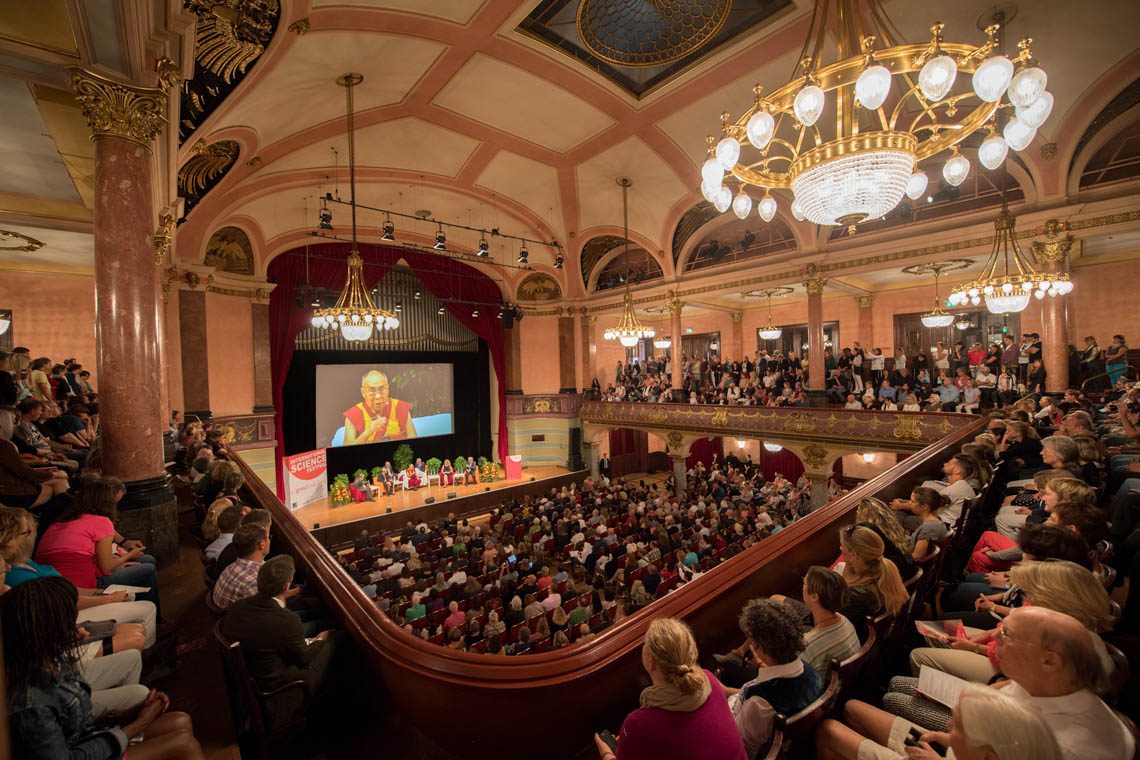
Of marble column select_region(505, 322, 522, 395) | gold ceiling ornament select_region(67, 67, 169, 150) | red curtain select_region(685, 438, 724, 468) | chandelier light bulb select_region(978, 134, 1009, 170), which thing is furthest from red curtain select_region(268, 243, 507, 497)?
chandelier light bulb select_region(978, 134, 1009, 170)

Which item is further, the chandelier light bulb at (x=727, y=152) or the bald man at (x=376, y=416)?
the bald man at (x=376, y=416)

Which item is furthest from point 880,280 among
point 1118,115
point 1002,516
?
point 1002,516

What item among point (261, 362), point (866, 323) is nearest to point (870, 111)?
point (261, 362)

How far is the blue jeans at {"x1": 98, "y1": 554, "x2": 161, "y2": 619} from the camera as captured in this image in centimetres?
305

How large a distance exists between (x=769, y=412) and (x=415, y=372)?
1048 cm

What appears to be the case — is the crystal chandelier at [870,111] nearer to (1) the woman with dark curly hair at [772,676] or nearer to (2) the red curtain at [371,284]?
(1) the woman with dark curly hair at [772,676]

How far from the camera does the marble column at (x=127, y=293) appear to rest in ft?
12.3

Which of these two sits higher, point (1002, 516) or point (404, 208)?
point (404, 208)

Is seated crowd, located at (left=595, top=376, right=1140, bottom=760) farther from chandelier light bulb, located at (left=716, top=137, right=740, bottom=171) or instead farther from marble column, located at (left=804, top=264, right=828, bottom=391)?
marble column, located at (left=804, top=264, right=828, bottom=391)

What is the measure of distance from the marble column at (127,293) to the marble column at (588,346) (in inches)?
532

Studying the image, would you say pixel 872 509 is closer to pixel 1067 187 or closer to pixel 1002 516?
pixel 1002 516

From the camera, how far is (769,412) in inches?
478

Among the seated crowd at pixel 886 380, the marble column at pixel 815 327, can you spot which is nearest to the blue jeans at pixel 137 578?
the seated crowd at pixel 886 380

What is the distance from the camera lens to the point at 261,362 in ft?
38.8
